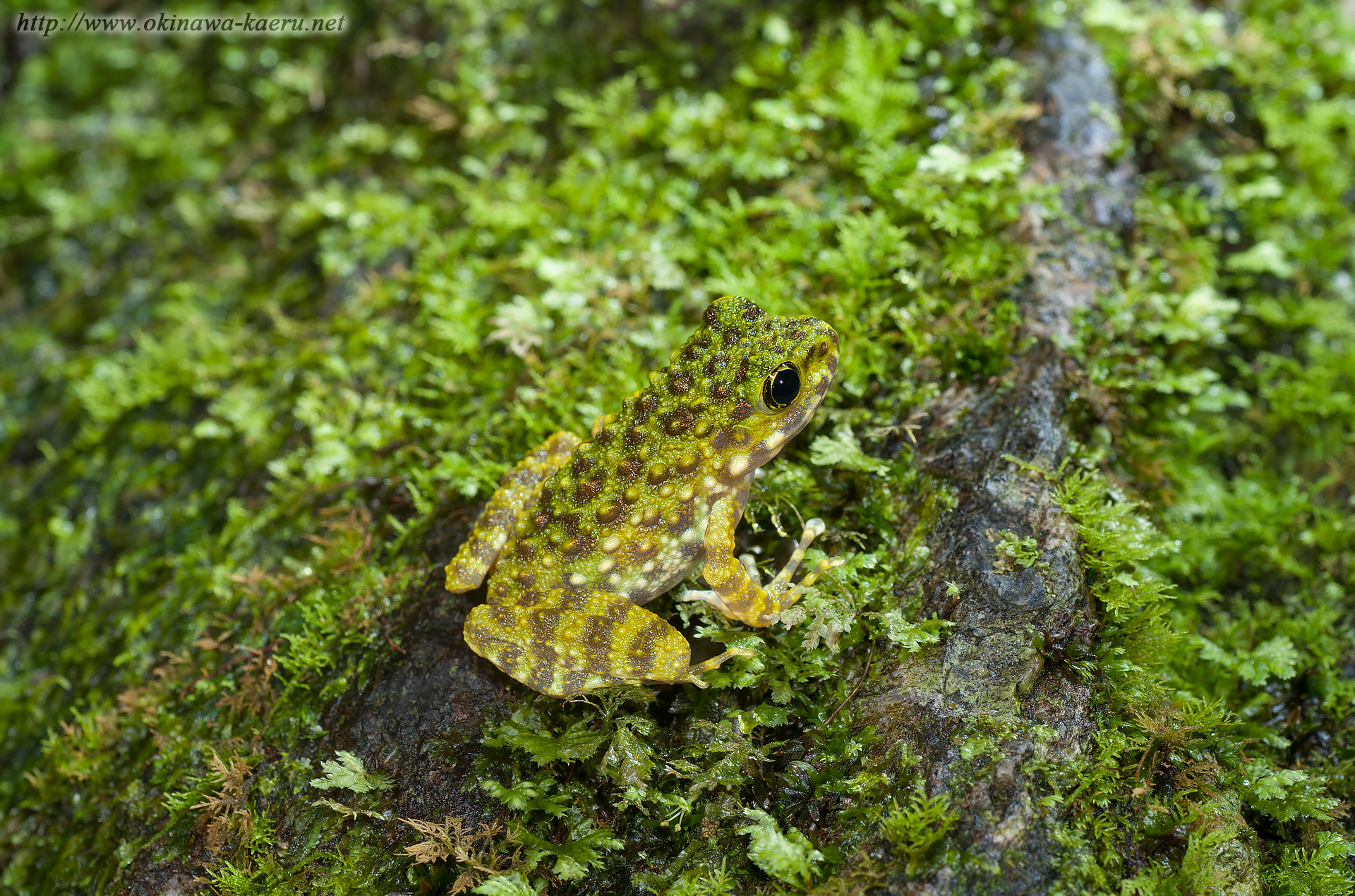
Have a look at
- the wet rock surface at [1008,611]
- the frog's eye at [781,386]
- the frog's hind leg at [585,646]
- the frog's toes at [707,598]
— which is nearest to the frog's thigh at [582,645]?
the frog's hind leg at [585,646]

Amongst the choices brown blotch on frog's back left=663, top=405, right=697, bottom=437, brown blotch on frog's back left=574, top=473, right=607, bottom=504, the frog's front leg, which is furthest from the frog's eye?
brown blotch on frog's back left=574, top=473, right=607, bottom=504

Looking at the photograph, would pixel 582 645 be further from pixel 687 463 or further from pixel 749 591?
pixel 687 463

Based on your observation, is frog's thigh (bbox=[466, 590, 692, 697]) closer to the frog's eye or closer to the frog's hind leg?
the frog's hind leg

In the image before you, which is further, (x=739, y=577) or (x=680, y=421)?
(x=680, y=421)

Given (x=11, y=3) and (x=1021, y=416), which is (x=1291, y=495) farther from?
(x=11, y=3)

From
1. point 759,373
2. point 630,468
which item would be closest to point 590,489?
point 630,468

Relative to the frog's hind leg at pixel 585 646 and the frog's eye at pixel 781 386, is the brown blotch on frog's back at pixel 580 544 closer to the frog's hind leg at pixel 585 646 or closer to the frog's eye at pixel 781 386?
the frog's hind leg at pixel 585 646

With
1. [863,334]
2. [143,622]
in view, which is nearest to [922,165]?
[863,334]
